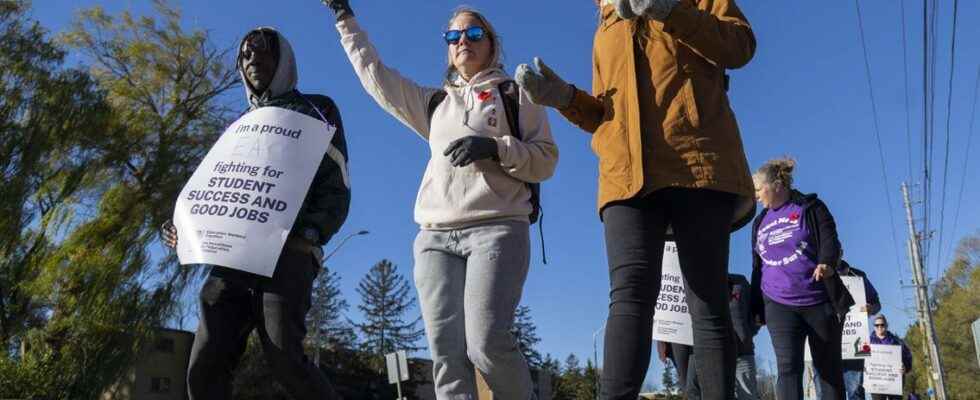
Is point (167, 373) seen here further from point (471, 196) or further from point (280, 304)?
point (471, 196)

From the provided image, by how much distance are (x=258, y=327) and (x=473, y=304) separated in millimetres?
1026

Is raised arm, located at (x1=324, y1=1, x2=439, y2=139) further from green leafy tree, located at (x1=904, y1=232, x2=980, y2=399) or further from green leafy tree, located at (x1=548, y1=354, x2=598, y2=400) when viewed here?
green leafy tree, located at (x1=548, y1=354, x2=598, y2=400)

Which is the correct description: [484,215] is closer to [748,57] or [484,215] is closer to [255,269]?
[255,269]

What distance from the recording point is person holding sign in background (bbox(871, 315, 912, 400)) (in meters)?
12.5

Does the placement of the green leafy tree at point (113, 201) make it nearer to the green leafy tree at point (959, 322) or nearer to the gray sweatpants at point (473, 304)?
the gray sweatpants at point (473, 304)

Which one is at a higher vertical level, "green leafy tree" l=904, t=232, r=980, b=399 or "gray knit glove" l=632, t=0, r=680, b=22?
"green leafy tree" l=904, t=232, r=980, b=399

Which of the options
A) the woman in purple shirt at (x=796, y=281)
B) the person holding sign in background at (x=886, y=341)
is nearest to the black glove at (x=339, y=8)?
the woman in purple shirt at (x=796, y=281)

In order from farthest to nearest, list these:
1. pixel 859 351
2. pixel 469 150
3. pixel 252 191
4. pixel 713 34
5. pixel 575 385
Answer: pixel 575 385
pixel 859 351
pixel 252 191
pixel 469 150
pixel 713 34

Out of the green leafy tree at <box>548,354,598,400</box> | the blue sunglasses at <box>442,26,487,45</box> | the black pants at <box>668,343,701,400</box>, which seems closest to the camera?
the blue sunglasses at <box>442,26,487,45</box>

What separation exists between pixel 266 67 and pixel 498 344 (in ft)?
6.35

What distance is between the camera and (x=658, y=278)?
284 cm

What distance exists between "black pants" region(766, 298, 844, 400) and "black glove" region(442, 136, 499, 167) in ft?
9.95

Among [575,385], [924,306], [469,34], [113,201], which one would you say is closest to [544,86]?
[469,34]

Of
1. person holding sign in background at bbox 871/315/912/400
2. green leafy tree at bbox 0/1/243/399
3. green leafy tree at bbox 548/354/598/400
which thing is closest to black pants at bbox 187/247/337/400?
person holding sign in background at bbox 871/315/912/400
